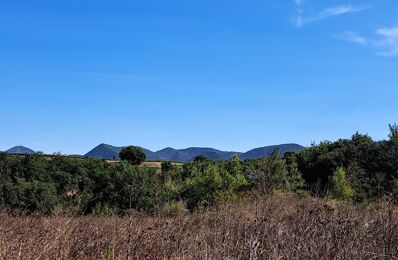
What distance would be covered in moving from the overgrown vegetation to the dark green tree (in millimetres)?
41193

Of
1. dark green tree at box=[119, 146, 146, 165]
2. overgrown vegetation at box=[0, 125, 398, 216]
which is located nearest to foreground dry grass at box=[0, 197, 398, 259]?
overgrown vegetation at box=[0, 125, 398, 216]

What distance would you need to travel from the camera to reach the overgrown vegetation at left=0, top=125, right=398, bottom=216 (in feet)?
125

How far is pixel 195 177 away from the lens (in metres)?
47.8

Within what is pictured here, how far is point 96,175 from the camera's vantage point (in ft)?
222

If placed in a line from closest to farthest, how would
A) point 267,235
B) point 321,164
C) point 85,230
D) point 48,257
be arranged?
1. point 48,257
2. point 267,235
3. point 85,230
4. point 321,164

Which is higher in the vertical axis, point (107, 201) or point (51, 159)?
point (51, 159)

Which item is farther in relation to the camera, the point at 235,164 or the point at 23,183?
A: the point at 23,183

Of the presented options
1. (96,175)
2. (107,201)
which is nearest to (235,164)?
(107,201)

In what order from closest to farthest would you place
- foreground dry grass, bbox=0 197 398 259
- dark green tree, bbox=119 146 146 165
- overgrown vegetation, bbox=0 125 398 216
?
foreground dry grass, bbox=0 197 398 259 → overgrown vegetation, bbox=0 125 398 216 → dark green tree, bbox=119 146 146 165

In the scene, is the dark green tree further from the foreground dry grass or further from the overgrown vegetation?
the foreground dry grass

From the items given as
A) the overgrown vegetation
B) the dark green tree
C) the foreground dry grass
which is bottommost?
the foreground dry grass

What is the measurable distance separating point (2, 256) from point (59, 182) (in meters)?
66.1

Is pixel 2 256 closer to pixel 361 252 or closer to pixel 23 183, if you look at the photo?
pixel 361 252

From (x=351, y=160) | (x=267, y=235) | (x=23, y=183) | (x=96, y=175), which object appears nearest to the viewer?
(x=267, y=235)
